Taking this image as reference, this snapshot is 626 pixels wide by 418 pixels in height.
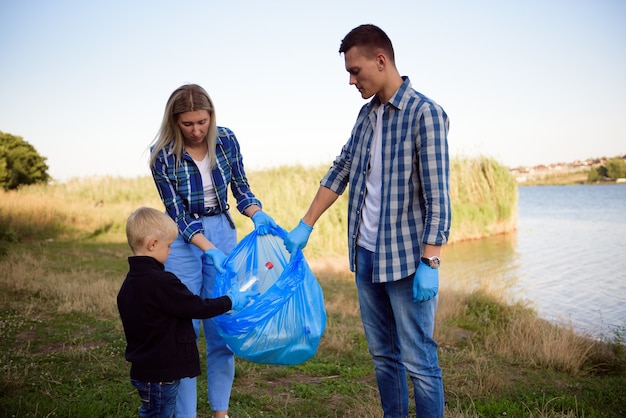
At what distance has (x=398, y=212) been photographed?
2127mm

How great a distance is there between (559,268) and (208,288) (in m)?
8.26

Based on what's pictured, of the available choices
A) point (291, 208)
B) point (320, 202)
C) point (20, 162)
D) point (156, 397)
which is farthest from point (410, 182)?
point (20, 162)

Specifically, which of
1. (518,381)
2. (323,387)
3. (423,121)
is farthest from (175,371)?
(518,381)

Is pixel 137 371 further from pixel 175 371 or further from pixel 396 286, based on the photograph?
pixel 396 286

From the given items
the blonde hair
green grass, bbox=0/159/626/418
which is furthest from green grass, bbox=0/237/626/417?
the blonde hair

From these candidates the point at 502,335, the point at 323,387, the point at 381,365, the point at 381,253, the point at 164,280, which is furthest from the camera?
the point at 502,335

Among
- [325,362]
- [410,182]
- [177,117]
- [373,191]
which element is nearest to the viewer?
[410,182]

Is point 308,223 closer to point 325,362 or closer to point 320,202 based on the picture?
point 320,202

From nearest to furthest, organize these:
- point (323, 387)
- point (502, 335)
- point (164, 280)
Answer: point (164, 280)
point (323, 387)
point (502, 335)

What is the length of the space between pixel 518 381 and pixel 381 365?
5.33 ft

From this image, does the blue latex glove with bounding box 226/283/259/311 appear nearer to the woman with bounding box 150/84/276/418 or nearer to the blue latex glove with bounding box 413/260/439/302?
the woman with bounding box 150/84/276/418

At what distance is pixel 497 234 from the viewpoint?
14367 mm

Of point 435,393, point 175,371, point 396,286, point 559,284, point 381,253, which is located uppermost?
point 381,253

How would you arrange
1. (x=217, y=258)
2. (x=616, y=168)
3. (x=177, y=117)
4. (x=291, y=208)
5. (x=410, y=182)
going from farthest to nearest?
1. (x=616, y=168)
2. (x=291, y=208)
3. (x=177, y=117)
4. (x=217, y=258)
5. (x=410, y=182)
